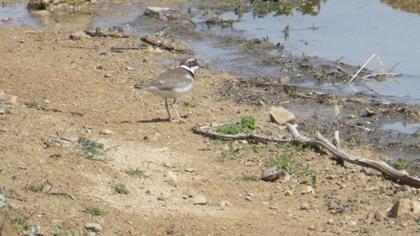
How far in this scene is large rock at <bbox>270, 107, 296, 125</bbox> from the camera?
11406 millimetres

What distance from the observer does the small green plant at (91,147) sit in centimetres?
945

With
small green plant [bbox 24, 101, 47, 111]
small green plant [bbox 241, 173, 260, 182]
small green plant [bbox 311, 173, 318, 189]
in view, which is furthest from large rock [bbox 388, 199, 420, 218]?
small green plant [bbox 24, 101, 47, 111]

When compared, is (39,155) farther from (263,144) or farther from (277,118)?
(277,118)

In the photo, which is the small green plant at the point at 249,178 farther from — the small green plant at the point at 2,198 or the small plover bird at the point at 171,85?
the small green plant at the point at 2,198

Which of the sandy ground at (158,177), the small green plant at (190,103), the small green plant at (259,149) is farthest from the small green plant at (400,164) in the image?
the small green plant at (190,103)

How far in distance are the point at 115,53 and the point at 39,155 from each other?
5560 millimetres

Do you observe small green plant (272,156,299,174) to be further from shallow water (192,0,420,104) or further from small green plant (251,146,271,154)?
shallow water (192,0,420,104)

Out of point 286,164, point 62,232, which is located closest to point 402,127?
point 286,164

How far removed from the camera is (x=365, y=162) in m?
9.60

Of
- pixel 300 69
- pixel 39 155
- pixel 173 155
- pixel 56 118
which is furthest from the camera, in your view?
pixel 300 69

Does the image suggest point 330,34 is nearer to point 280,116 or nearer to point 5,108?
point 280,116

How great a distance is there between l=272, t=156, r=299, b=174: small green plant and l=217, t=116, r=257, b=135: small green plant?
97 cm

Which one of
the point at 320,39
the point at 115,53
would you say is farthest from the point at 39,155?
the point at 320,39

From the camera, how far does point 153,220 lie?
820cm
